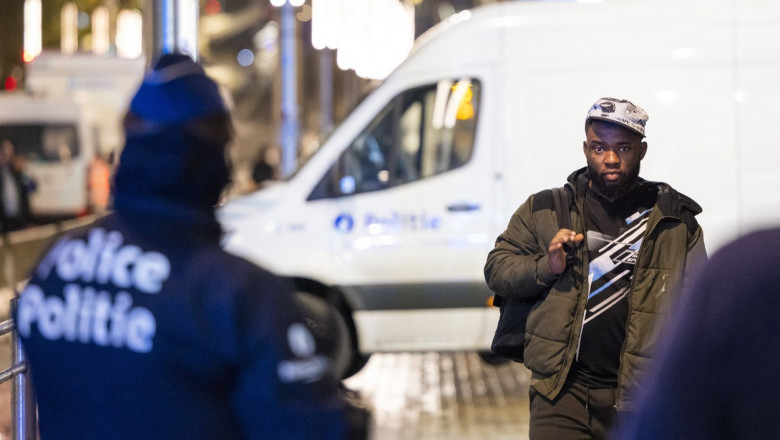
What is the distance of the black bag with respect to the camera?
3.88m

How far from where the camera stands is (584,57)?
7.72 meters

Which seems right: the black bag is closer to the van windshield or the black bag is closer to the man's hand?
the man's hand

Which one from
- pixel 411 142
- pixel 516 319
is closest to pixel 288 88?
pixel 411 142

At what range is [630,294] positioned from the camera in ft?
12.2

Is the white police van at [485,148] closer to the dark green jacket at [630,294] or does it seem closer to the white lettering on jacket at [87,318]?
the dark green jacket at [630,294]

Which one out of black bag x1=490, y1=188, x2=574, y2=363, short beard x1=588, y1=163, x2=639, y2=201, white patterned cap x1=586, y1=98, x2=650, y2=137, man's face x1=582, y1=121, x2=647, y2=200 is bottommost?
black bag x1=490, y1=188, x2=574, y2=363

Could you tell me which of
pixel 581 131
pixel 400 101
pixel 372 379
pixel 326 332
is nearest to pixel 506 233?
pixel 326 332

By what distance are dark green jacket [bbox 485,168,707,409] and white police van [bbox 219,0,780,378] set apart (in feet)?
12.3

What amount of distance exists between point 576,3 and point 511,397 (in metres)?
2.90

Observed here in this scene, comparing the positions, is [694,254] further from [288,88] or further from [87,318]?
[288,88]

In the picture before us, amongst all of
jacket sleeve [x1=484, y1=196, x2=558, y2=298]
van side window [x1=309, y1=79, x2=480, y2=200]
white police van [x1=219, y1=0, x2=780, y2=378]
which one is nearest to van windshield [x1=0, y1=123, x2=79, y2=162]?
white police van [x1=219, y1=0, x2=780, y2=378]

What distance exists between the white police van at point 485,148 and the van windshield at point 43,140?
15305 millimetres

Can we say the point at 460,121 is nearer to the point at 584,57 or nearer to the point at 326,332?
the point at 584,57

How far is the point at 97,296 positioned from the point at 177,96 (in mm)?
386
